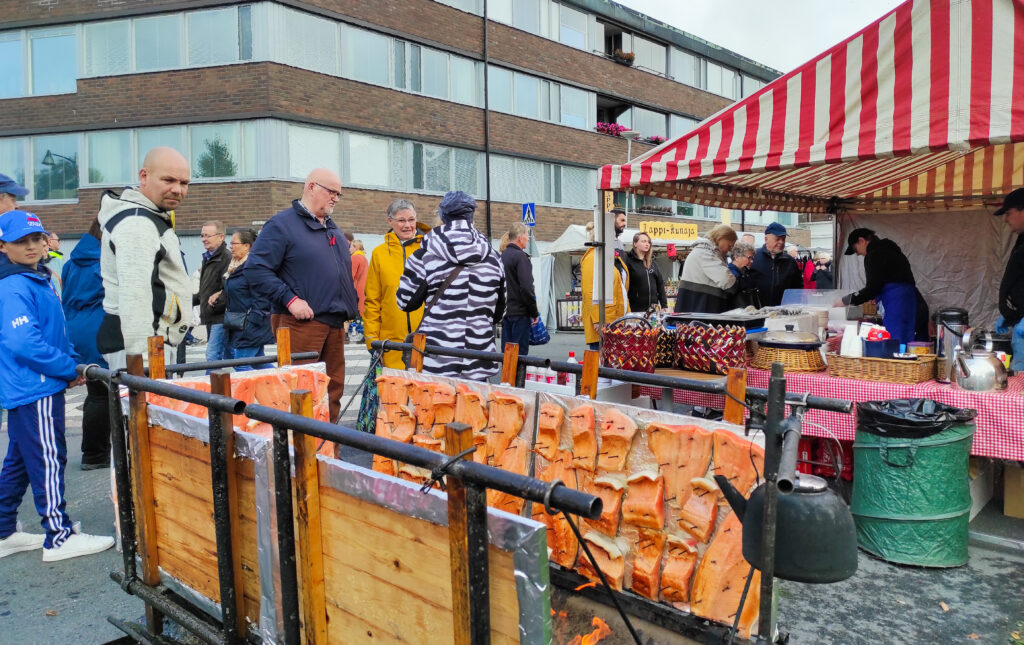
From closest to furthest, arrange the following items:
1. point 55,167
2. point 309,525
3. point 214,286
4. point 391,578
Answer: point 391,578, point 309,525, point 214,286, point 55,167

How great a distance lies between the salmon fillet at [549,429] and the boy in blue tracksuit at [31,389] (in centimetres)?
261

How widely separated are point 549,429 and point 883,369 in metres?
2.66

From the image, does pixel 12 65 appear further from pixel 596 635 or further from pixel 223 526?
pixel 596 635

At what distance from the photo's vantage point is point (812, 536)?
159 centimetres

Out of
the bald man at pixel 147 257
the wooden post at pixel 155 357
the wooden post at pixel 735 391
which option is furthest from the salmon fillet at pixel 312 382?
the wooden post at pixel 735 391

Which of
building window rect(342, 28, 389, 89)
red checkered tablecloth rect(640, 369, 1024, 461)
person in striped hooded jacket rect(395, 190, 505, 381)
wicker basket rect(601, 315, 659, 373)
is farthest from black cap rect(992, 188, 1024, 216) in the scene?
building window rect(342, 28, 389, 89)

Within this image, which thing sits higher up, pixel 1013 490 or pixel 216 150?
pixel 216 150

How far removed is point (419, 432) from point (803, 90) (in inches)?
135

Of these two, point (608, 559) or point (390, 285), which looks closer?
point (608, 559)

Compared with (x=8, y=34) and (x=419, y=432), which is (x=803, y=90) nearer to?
(x=419, y=432)

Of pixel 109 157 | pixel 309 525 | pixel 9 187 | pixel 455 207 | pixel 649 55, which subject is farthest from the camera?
pixel 649 55

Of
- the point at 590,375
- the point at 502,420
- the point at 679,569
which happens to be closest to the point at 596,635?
the point at 679,569

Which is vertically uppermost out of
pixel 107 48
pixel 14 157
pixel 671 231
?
pixel 107 48

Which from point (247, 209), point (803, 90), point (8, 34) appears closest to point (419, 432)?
point (803, 90)
